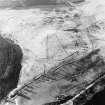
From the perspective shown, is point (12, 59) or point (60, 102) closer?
point (60, 102)

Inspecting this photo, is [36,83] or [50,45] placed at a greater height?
[50,45]

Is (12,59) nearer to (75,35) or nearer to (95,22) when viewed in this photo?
(75,35)

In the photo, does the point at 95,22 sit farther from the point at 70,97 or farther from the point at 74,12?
the point at 70,97

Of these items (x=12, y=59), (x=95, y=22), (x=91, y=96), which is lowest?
(x=91, y=96)

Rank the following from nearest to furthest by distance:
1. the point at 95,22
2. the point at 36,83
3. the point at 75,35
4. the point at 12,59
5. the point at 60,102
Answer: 1. the point at 60,102
2. the point at 36,83
3. the point at 12,59
4. the point at 75,35
5. the point at 95,22

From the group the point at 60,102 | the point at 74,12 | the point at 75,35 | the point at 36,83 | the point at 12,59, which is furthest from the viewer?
the point at 74,12

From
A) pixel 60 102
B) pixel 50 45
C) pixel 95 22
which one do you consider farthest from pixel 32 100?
pixel 95 22
